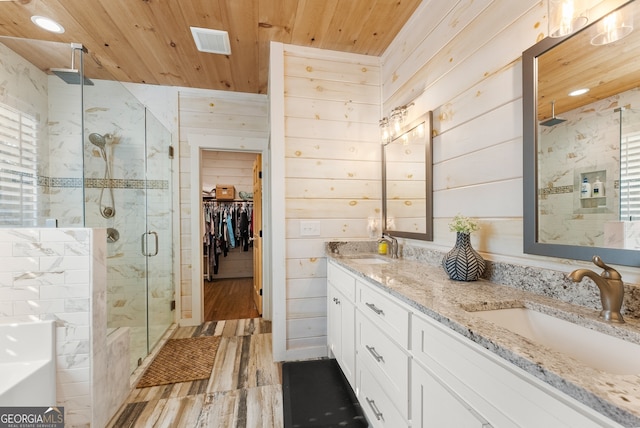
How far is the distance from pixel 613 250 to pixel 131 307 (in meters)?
2.89

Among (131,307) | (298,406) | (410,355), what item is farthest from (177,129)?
(410,355)

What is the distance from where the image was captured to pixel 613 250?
83cm

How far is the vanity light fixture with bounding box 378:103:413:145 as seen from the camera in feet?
6.61

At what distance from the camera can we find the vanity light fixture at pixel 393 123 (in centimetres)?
201

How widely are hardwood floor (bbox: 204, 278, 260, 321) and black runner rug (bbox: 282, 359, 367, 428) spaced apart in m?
1.50

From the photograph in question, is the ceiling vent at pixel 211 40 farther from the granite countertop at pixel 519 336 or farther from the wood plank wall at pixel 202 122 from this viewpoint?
the granite countertop at pixel 519 336

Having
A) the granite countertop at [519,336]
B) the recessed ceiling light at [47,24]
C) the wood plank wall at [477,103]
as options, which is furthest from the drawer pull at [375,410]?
the recessed ceiling light at [47,24]

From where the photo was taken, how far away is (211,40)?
7.18ft

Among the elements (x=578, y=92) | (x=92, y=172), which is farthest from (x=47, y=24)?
(x=578, y=92)

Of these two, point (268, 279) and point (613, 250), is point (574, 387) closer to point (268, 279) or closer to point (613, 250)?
point (613, 250)

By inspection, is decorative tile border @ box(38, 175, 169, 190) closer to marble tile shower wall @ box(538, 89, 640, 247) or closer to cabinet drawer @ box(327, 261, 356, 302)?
cabinet drawer @ box(327, 261, 356, 302)

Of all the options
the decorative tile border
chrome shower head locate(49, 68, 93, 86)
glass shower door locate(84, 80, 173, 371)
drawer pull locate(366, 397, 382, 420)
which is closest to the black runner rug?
drawer pull locate(366, 397, 382, 420)

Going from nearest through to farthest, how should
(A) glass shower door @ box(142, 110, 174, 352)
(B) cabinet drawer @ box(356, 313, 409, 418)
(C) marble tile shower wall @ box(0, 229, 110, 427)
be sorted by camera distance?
(B) cabinet drawer @ box(356, 313, 409, 418)
(C) marble tile shower wall @ box(0, 229, 110, 427)
(A) glass shower door @ box(142, 110, 174, 352)

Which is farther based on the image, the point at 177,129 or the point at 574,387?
the point at 177,129
